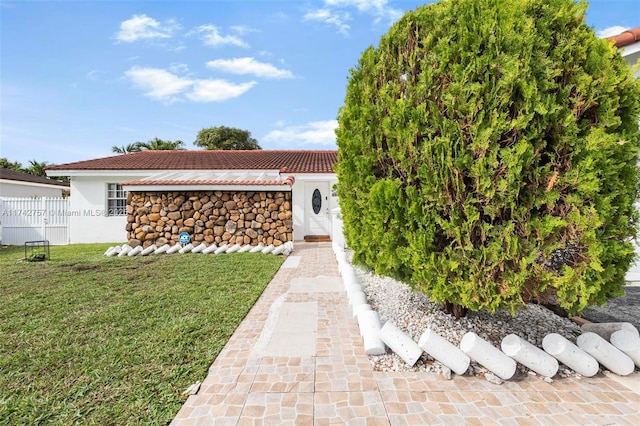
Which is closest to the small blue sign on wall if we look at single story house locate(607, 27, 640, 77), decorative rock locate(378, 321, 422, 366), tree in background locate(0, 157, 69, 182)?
decorative rock locate(378, 321, 422, 366)

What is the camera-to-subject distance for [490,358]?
2895mm

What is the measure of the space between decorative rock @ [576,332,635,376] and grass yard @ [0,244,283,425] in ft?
13.2

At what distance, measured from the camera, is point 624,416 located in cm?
236

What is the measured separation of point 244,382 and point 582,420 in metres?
2.86

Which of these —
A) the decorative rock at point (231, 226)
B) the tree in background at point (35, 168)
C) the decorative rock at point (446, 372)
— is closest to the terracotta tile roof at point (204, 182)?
the decorative rock at point (231, 226)

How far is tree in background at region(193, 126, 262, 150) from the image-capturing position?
31.4m

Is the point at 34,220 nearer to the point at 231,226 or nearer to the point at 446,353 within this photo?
the point at 231,226

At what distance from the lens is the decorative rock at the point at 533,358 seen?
2900 millimetres

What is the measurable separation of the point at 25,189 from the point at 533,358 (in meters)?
29.1


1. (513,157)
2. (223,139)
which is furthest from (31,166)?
(513,157)

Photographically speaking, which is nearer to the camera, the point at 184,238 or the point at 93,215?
the point at 184,238

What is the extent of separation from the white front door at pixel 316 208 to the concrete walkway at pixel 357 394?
10266 mm

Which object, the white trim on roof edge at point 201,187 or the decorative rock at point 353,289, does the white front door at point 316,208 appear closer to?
the white trim on roof edge at point 201,187

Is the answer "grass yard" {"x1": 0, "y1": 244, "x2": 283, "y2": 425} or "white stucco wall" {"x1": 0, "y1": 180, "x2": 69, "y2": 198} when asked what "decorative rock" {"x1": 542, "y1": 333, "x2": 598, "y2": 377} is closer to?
"grass yard" {"x1": 0, "y1": 244, "x2": 283, "y2": 425}
